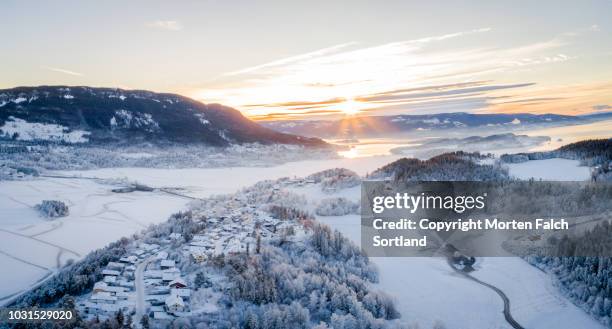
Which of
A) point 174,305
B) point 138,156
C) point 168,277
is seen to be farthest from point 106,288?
point 138,156

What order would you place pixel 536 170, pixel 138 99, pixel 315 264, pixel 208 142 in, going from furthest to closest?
1. pixel 138 99
2. pixel 208 142
3. pixel 536 170
4. pixel 315 264

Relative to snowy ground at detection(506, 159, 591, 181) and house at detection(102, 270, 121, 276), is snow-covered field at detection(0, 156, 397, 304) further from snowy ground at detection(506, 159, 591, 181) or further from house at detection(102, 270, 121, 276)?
snowy ground at detection(506, 159, 591, 181)

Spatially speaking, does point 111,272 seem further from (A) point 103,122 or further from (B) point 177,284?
(A) point 103,122

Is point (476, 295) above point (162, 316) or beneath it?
beneath

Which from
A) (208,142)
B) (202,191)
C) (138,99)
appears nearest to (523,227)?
(202,191)

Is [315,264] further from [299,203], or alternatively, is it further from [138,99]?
[138,99]

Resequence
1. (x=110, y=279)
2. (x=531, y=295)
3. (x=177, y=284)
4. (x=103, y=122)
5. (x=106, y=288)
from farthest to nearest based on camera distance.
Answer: (x=103, y=122)
(x=531, y=295)
(x=110, y=279)
(x=177, y=284)
(x=106, y=288)

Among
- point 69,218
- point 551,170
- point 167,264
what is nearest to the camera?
point 167,264

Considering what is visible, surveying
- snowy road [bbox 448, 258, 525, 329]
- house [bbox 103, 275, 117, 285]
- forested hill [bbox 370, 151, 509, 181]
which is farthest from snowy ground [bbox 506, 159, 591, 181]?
house [bbox 103, 275, 117, 285]
